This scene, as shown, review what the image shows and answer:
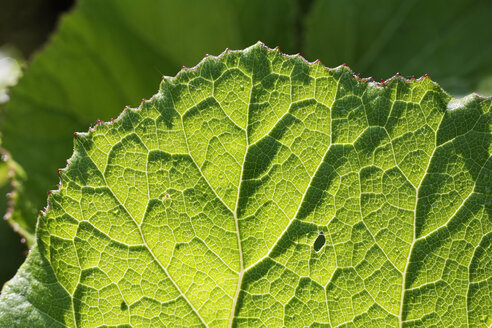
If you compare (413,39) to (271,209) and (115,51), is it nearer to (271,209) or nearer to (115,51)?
(115,51)

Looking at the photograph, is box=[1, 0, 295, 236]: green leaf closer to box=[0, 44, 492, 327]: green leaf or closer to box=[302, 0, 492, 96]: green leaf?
box=[302, 0, 492, 96]: green leaf

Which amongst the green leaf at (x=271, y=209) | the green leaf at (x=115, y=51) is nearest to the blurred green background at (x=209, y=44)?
the green leaf at (x=115, y=51)

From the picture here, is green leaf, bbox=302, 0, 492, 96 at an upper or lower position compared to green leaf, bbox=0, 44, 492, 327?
upper

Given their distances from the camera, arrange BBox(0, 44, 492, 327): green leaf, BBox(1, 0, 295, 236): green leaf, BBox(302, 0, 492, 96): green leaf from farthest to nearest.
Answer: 1. BBox(302, 0, 492, 96): green leaf
2. BBox(1, 0, 295, 236): green leaf
3. BBox(0, 44, 492, 327): green leaf

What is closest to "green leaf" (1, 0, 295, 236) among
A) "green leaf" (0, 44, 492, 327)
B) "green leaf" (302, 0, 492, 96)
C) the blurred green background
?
the blurred green background

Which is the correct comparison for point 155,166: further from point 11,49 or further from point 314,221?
point 11,49

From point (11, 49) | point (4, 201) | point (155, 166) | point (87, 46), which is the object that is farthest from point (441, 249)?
point (11, 49)

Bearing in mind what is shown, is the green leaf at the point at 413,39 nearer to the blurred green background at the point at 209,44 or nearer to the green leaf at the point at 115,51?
the blurred green background at the point at 209,44

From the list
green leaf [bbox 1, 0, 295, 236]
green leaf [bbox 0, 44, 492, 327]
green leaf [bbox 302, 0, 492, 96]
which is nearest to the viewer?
green leaf [bbox 0, 44, 492, 327]
